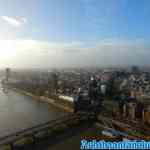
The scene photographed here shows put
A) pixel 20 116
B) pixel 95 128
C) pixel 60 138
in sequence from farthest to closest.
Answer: pixel 20 116, pixel 95 128, pixel 60 138

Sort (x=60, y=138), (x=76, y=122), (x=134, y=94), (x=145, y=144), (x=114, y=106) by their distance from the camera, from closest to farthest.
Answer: (x=145, y=144)
(x=60, y=138)
(x=76, y=122)
(x=114, y=106)
(x=134, y=94)

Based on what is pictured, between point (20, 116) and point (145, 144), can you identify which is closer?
point (145, 144)

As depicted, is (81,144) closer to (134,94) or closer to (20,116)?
(20,116)

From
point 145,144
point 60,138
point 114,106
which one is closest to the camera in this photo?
point 145,144

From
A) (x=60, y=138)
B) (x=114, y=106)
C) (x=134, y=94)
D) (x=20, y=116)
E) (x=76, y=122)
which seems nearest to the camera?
(x=60, y=138)

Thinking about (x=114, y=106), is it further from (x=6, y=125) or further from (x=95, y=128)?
(x=6, y=125)

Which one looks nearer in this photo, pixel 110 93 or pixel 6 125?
pixel 6 125

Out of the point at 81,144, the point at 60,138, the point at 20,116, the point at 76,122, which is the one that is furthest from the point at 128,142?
the point at 20,116

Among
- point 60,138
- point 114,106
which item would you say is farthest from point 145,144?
point 114,106

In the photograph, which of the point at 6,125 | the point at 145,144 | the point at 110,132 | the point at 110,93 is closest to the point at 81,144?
the point at 110,132
